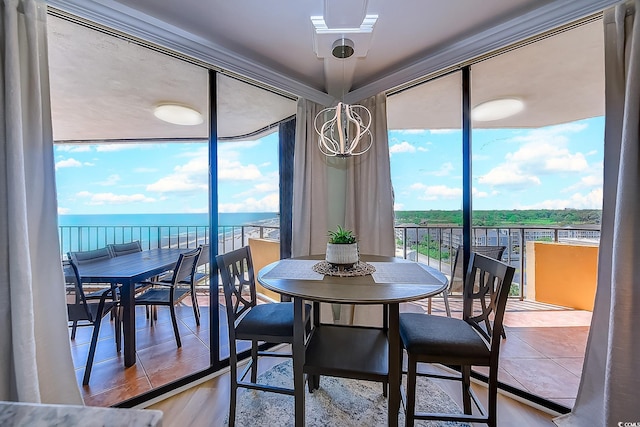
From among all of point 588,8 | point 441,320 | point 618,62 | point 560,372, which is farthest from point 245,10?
point 560,372

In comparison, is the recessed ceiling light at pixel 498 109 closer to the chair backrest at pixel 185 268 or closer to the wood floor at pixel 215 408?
the wood floor at pixel 215 408

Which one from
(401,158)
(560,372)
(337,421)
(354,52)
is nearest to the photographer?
(337,421)

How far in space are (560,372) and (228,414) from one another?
2424 mm

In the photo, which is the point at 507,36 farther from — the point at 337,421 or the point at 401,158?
the point at 337,421

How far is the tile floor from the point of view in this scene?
1871mm

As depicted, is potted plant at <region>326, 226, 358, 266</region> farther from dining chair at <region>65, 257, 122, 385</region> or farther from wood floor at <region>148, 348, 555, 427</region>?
dining chair at <region>65, 257, 122, 385</region>

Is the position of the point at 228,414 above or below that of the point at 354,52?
below

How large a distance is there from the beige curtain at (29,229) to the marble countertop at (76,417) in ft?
3.70

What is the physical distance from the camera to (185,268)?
245 cm

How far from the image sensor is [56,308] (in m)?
1.39

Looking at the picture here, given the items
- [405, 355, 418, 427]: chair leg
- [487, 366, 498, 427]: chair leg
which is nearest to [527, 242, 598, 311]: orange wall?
[487, 366, 498, 427]: chair leg

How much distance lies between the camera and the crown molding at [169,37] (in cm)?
147

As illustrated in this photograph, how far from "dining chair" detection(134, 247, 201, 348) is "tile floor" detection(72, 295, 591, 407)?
0.71ft

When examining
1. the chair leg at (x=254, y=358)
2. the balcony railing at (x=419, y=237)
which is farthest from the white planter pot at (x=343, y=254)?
the balcony railing at (x=419, y=237)
